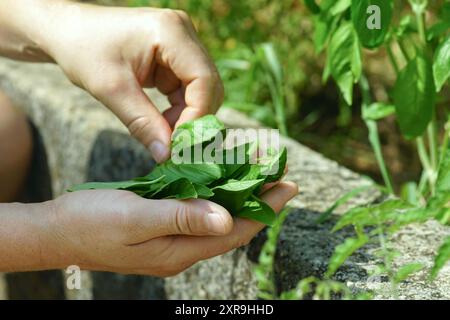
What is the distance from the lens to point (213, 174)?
50.9 inches

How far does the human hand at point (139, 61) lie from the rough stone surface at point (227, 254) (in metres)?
0.30

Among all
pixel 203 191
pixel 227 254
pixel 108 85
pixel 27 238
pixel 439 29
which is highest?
pixel 439 29

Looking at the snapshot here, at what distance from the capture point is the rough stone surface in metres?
1.37

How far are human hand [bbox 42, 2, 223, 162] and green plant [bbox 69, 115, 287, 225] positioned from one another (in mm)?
87

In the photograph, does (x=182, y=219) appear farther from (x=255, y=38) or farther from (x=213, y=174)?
(x=255, y=38)

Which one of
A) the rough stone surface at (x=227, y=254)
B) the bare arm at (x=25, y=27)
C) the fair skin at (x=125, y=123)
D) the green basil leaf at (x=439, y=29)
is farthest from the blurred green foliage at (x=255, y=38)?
the green basil leaf at (x=439, y=29)

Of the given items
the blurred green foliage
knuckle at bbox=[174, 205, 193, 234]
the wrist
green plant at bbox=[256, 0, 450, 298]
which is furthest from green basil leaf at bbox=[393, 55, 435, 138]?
the blurred green foliage

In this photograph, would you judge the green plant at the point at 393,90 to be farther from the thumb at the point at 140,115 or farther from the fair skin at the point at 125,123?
the thumb at the point at 140,115

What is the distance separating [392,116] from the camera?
2.75 meters

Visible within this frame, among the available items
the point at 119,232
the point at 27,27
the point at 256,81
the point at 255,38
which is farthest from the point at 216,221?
the point at 255,38

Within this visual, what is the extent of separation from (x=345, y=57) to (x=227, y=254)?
19.0 inches

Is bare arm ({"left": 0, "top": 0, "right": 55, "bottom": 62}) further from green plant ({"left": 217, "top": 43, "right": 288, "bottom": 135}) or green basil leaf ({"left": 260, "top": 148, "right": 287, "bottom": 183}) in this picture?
green plant ({"left": 217, "top": 43, "right": 288, "bottom": 135})

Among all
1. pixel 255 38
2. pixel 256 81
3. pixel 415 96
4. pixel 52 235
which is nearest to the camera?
pixel 52 235
